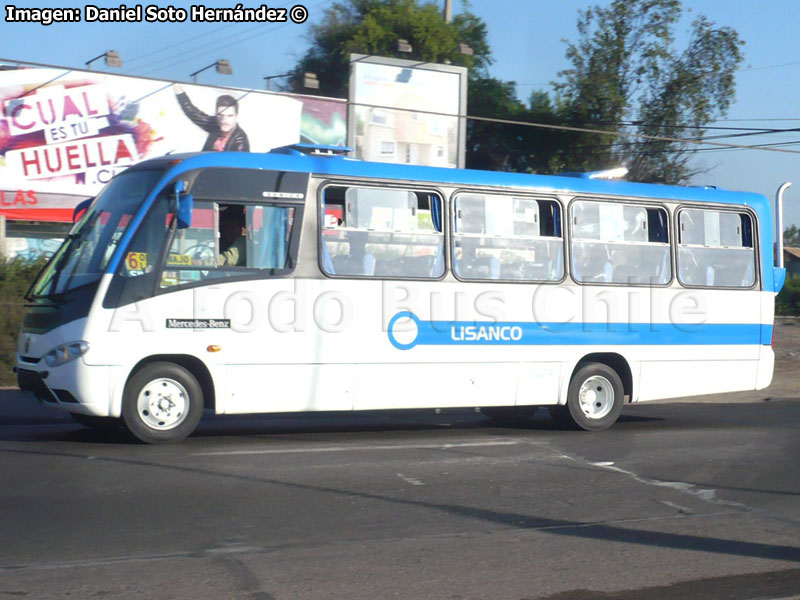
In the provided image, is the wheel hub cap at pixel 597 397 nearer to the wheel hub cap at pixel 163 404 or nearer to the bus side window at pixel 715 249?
the bus side window at pixel 715 249

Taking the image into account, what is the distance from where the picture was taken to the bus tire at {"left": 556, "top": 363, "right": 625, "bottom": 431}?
11867 millimetres

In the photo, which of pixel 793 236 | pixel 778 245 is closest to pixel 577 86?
pixel 778 245

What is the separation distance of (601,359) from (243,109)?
50.1 ft

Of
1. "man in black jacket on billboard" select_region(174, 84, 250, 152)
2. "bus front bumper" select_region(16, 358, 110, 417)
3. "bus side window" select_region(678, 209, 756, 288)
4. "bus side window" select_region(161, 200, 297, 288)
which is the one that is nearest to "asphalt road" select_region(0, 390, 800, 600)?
"bus front bumper" select_region(16, 358, 110, 417)

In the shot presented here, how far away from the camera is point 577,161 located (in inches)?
1572

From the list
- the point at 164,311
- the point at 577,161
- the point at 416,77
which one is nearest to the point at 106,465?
the point at 164,311

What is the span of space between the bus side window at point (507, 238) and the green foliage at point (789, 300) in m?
31.6

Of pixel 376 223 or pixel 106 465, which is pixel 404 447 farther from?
pixel 106 465

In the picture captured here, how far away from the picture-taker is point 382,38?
42.3 m

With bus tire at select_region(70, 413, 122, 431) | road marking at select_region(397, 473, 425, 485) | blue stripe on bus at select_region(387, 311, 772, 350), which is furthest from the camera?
blue stripe on bus at select_region(387, 311, 772, 350)

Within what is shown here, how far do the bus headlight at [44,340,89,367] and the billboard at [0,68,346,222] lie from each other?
1432 cm

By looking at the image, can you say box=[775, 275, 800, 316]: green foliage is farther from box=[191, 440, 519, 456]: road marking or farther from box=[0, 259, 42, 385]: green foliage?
box=[191, 440, 519, 456]: road marking

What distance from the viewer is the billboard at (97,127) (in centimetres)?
2211

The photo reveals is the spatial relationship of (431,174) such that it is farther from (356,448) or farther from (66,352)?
(66,352)
